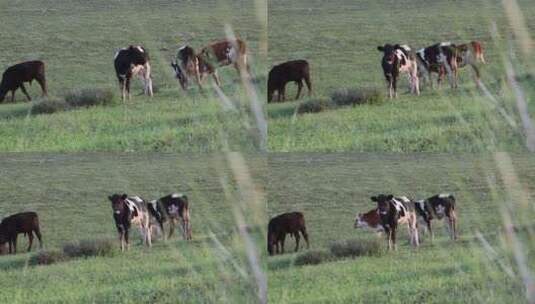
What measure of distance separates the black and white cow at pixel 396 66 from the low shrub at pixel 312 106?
439mm

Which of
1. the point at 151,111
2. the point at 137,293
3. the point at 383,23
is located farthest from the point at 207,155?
the point at 383,23

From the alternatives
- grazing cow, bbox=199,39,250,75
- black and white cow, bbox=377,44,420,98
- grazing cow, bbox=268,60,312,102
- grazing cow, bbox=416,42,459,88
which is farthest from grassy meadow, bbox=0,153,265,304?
grazing cow, bbox=416,42,459,88

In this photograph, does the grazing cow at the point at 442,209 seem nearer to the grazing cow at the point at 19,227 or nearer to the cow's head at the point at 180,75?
the cow's head at the point at 180,75

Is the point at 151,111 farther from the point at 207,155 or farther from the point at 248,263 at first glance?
the point at 248,263

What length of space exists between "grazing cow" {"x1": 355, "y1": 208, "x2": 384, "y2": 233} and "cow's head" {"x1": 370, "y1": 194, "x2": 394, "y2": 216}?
32 mm

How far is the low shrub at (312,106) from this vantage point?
7.78 m

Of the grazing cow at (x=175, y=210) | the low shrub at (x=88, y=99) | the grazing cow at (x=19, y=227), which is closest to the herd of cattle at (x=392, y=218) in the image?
the grazing cow at (x=175, y=210)

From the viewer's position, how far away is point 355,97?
7832 mm

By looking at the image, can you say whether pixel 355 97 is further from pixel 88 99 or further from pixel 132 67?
pixel 88 99

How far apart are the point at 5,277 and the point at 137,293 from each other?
2.79 ft

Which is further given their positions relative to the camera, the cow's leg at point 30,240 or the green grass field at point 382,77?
the cow's leg at point 30,240

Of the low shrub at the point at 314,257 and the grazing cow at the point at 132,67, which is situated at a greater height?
the grazing cow at the point at 132,67

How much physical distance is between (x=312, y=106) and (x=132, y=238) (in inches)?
57.1

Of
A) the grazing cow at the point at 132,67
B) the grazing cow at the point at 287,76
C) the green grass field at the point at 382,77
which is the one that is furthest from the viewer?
the grazing cow at the point at 132,67
